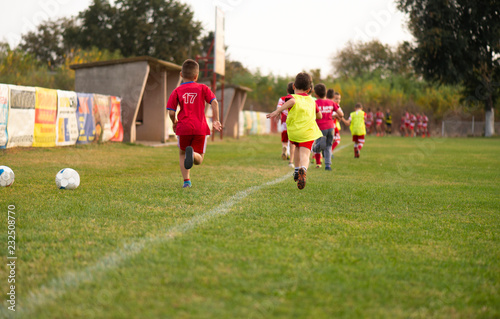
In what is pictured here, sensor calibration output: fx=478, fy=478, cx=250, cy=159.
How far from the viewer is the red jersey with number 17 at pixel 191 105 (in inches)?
272

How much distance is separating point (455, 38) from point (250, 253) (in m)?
35.9

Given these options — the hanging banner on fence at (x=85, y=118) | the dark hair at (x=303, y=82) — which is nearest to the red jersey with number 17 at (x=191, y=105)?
the dark hair at (x=303, y=82)

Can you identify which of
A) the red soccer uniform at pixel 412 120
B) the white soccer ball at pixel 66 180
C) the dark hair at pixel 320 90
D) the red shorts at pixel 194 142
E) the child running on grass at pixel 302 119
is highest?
the red soccer uniform at pixel 412 120

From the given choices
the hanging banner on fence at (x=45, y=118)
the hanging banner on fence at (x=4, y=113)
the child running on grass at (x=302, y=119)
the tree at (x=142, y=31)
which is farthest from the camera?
the tree at (x=142, y=31)

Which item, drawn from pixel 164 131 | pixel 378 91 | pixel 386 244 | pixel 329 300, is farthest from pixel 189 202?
pixel 378 91

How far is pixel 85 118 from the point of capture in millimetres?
16938

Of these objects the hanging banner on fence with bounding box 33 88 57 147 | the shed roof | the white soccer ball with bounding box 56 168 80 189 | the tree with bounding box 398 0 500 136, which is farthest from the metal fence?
the white soccer ball with bounding box 56 168 80 189

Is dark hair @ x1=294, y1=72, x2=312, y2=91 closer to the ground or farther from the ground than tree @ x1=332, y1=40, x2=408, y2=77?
closer to the ground

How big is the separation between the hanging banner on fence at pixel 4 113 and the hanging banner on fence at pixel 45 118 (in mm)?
1299

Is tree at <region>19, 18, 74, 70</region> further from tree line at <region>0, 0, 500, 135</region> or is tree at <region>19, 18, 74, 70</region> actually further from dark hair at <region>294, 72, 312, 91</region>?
dark hair at <region>294, 72, 312, 91</region>

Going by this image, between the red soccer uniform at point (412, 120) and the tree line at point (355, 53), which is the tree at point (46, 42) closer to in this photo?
the tree line at point (355, 53)

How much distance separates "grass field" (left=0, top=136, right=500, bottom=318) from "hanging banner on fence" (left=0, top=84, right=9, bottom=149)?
6.55 m

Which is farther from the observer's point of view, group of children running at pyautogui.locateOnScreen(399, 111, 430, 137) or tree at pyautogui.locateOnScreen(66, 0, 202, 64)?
tree at pyautogui.locateOnScreen(66, 0, 202, 64)

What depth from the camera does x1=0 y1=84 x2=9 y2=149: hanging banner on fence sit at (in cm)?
1263
